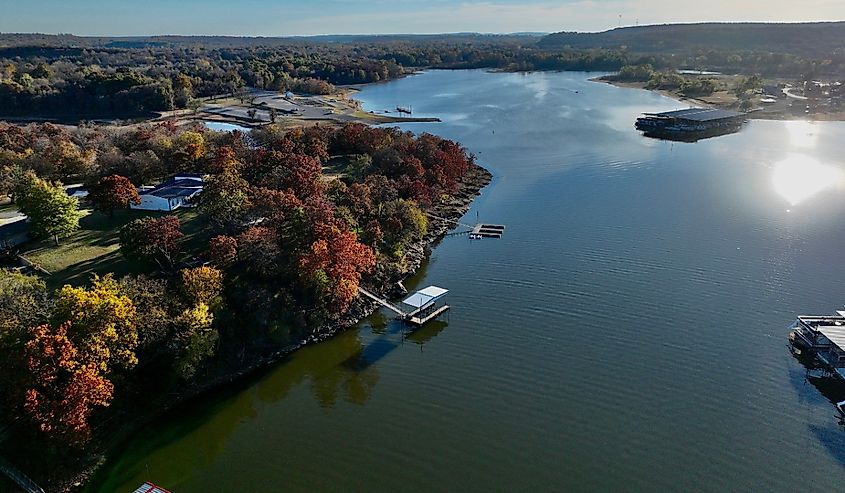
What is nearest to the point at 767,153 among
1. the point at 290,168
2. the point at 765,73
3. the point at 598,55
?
the point at 290,168

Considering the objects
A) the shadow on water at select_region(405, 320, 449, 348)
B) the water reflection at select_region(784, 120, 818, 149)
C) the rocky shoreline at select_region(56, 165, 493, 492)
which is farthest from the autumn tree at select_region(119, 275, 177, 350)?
the water reflection at select_region(784, 120, 818, 149)

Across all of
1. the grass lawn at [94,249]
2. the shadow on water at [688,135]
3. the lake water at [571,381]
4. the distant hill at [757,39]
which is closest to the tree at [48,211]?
the grass lawn at [94,249]

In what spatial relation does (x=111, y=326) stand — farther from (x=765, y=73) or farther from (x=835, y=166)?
(x=765, y=73)

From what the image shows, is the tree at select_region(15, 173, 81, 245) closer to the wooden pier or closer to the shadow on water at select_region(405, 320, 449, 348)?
the wooden pier

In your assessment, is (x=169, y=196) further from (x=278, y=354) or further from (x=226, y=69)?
(x=226, y=69)

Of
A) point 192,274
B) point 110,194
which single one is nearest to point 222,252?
point 192,274

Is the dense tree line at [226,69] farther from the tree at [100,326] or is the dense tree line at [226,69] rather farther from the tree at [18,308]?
the tree at [100,326]
